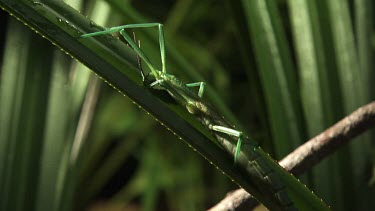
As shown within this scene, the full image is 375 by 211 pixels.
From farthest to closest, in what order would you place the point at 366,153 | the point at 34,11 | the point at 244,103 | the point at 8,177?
1. the point at 244,103
2. the point at 366,153
3. the point at 8,177
4. the point at 34,11

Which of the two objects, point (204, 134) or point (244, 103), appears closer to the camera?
point (204, 134)

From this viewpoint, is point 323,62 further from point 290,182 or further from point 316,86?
point 290,182

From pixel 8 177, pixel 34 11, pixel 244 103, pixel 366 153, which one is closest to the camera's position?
pixel 34 11

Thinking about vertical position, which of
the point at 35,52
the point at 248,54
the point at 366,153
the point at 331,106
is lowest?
the point at 366,153

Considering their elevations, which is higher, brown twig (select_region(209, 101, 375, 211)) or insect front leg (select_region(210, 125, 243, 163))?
insect front leg (select_region(210, 125, 243, 163))

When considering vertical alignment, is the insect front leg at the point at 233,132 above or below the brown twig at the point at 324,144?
above

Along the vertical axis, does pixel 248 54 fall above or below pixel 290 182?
above

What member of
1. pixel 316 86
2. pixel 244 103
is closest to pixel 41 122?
pixel 316 86
